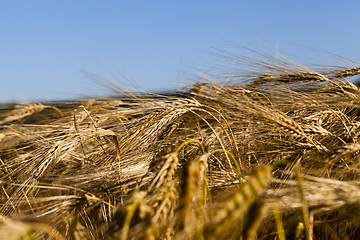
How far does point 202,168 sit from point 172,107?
0.61m

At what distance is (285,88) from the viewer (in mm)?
1833

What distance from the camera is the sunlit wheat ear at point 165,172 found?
2.94 ft

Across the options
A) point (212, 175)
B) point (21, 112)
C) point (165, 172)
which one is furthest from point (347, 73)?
point (21, 112)

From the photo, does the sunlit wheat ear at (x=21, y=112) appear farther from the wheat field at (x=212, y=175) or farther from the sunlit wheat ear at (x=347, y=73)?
the sunlit wheat ear at (x=347, y=73)

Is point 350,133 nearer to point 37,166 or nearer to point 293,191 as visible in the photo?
point 293,191

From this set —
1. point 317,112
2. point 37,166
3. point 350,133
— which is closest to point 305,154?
point 350,133

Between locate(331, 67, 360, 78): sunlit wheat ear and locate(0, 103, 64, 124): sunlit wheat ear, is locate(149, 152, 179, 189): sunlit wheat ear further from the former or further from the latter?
locate(0, 103, 64, 124): sunlit wheat ear

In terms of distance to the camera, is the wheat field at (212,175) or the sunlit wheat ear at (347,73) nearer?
the wheat field at (212,175)

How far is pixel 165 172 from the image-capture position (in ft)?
2.98

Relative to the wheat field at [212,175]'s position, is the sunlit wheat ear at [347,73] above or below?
above

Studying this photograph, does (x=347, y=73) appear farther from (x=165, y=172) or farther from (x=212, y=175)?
(x=165, y=172)

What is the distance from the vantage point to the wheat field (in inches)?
31.7

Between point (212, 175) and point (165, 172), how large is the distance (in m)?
0.45

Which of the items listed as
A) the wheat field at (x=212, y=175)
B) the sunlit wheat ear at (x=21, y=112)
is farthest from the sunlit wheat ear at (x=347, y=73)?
the sunlit wheat ear at (x=21, y=112)
